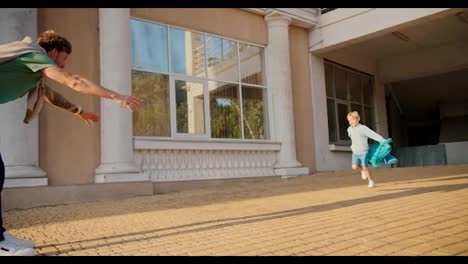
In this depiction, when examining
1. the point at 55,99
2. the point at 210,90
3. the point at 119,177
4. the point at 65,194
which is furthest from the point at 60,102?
the point at 210,90

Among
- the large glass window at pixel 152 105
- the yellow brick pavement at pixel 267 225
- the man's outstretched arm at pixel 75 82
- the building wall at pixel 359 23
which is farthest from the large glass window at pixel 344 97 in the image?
the man's outstretched arm at pixel 75 82

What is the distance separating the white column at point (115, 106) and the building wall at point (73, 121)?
0.59 ft

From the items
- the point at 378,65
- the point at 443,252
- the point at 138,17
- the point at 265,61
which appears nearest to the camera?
the point at 443,252

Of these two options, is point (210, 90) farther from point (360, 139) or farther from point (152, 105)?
point (360, 139)

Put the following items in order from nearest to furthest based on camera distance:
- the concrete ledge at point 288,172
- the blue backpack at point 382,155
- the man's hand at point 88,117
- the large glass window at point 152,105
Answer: the man's hand at point 88,117 → the blue backpack at point 382,155 → the large glass window at point 152,105 → the concrete ledge at point 288,172

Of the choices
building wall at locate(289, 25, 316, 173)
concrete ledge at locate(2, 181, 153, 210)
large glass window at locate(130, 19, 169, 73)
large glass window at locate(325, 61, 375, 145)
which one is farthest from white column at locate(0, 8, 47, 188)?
large glass window at locate(325, 61, 375, 145)

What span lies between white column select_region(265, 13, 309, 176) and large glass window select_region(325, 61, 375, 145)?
277 cm

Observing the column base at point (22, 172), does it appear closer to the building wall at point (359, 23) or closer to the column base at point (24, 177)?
the column base at point (24, 177)

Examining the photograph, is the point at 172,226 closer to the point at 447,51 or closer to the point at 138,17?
the point at 138,17

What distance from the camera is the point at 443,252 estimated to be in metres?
2.63

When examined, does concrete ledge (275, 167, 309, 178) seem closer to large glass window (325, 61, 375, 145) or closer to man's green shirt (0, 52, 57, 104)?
large glass window (325, 61, 375, 145)

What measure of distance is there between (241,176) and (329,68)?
5.89 m

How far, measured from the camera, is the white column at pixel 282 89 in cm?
1108
